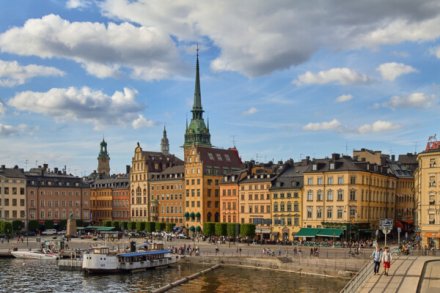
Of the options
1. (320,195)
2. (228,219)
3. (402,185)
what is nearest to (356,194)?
(320,195)

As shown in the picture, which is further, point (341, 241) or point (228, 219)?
point (228, 219)

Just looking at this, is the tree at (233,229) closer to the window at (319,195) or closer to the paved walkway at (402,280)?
the window at (319,195)

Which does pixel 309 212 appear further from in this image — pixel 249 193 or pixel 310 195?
pixel 249 193

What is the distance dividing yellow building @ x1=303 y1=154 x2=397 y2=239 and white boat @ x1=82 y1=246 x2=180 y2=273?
34779 mm

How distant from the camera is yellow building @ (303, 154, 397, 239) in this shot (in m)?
113

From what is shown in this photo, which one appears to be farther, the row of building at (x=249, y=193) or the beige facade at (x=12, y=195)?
the beige facade at (x=12, y=195)

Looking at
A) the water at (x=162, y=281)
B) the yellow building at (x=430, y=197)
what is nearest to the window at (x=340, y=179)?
the yellow building at (x=430, y=197)

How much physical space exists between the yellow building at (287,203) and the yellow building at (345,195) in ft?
9.52

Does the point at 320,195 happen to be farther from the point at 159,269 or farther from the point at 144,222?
the point at 144,222

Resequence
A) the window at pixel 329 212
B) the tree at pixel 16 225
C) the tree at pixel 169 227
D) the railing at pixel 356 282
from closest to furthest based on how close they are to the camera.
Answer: the railing at pixel 356 282 < the window at pixel 329 212 < the tree at pixel 169 227 < the tree at pixel 16 225

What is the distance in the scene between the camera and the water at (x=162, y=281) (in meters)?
71.8

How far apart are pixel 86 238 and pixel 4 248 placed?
2594 centimetres

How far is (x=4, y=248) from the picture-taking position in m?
119

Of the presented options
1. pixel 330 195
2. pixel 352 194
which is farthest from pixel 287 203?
pixel 352 194
